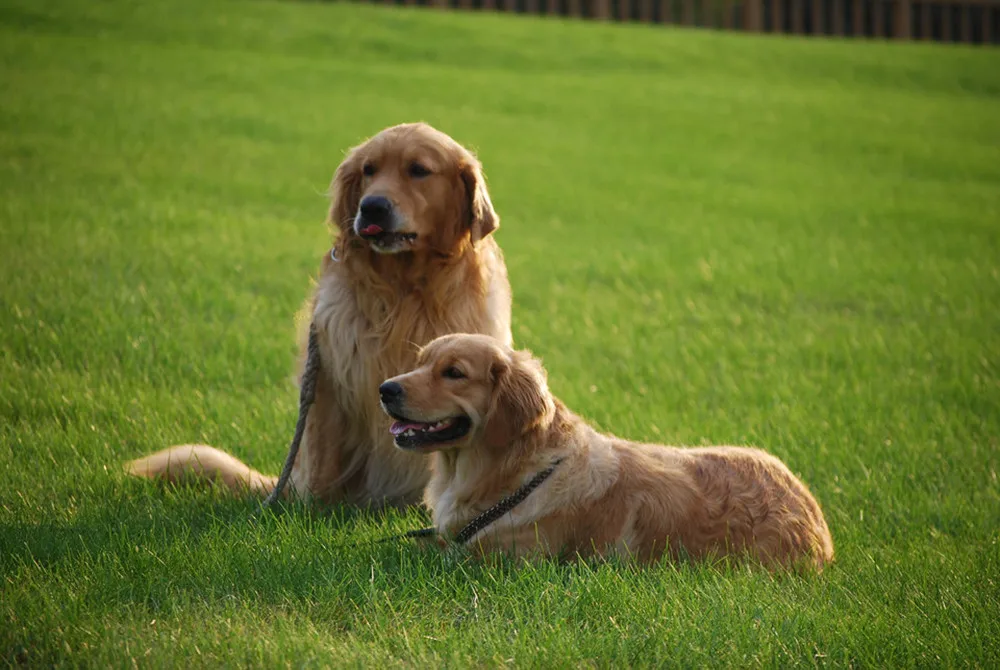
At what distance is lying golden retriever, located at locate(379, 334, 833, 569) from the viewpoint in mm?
4379

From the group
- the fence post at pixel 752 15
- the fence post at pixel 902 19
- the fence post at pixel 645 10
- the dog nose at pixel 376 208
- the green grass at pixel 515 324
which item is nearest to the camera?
the green grass at pixel 515 324

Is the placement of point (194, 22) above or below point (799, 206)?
above

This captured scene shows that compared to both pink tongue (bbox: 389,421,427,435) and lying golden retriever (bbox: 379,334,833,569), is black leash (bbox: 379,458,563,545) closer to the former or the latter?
lying golden retriever (bbox: 379,334,833,569)

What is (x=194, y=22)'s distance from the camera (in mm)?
22359

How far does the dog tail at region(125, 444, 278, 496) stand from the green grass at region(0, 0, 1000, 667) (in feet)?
0.52

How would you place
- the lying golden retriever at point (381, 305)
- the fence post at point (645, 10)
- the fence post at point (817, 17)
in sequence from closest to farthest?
the lying golden retriever at point (381, 305) < the fence post at point (645, 10) < the fence post at point (817, 17)

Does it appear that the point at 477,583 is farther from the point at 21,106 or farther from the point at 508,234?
the point at 21,106

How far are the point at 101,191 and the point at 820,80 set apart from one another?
1836 cm

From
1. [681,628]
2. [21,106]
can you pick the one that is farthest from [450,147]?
[21,106]

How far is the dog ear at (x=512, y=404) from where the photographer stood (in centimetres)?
437

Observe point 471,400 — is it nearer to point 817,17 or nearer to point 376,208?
point 376,208

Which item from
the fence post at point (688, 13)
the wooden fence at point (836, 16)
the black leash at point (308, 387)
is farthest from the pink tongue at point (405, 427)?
the fence post at point (688, 13)

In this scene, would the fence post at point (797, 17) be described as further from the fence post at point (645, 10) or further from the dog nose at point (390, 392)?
the dog nose at point (390, 392)

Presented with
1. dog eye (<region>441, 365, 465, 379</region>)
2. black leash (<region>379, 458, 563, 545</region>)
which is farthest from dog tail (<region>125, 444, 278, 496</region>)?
dog eye (<region>441, 365, 465, 379</region>)
